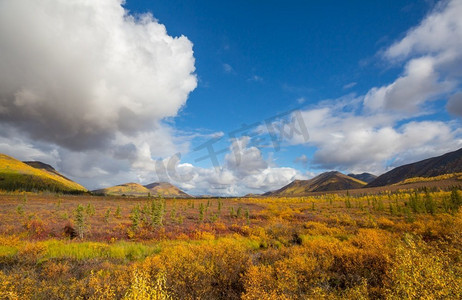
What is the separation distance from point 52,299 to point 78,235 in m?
16.6

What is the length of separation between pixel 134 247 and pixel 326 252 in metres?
12.7

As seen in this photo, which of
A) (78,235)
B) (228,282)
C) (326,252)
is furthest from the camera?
(78,235)

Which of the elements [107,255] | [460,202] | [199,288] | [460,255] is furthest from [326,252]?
[460,202]

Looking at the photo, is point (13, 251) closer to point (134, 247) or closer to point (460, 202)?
point (134, 247)

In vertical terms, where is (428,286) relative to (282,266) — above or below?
above

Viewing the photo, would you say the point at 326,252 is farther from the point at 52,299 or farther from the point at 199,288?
the point at 52,299

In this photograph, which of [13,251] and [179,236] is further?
[179,236]

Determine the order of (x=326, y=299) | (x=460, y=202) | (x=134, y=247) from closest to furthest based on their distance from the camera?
(x=326, y=299) → (x=134, y=247) → (x=460, y=202)

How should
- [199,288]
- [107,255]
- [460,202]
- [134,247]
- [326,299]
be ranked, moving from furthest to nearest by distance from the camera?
[460,202] → [134,247] → [107,255] → [199,288] → [326,299]

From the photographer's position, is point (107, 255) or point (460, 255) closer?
point (460, 255)

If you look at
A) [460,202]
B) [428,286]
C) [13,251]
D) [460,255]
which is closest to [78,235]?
[13,251]

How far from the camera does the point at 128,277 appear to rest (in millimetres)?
7523

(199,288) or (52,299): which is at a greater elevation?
(52,299)

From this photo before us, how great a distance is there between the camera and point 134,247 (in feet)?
47.2
